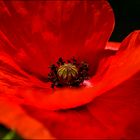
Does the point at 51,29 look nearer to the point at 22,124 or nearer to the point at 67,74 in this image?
the point at 67,74

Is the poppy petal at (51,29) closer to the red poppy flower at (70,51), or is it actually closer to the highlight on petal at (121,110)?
the red poppy flower at (70,51)

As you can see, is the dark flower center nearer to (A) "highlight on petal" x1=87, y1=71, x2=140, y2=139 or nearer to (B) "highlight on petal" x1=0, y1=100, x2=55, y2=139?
(A) "highlight on petal" x1=87, y1=71, x2=140, y2=139

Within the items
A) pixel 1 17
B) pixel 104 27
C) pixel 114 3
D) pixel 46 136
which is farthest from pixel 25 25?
pixel 46 136

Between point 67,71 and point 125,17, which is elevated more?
point 125,17

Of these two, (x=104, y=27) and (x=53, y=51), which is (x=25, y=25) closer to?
(x=53, y=51)

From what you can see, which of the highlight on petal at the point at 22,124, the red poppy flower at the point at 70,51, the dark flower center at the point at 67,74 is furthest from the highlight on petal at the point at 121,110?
the highlight on petal at the point at 22,124

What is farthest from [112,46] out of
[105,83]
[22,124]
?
[22,124]
